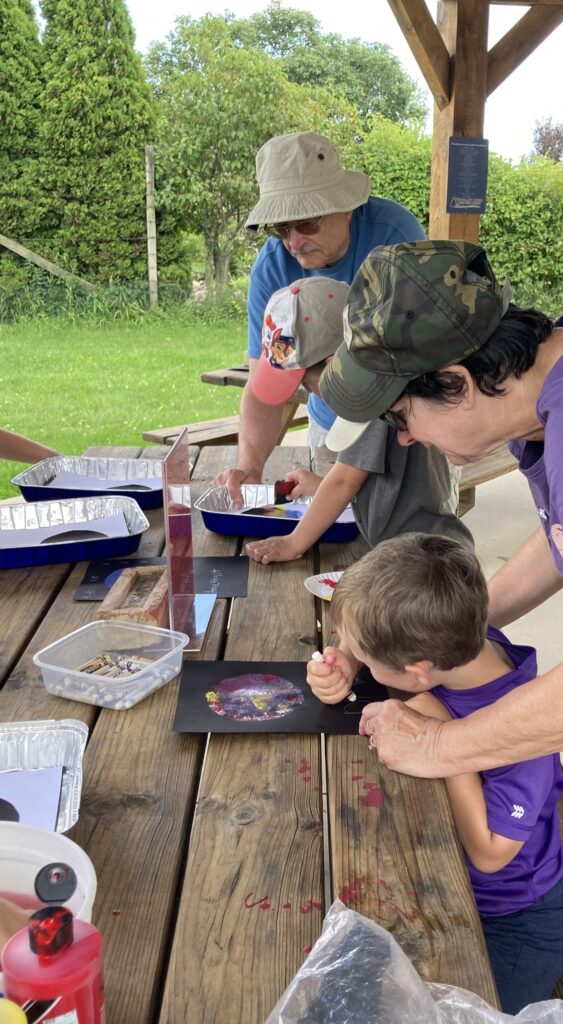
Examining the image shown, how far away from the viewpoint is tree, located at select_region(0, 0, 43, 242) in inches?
396

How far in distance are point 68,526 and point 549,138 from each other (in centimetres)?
1517

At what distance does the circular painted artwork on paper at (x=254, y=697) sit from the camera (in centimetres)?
144

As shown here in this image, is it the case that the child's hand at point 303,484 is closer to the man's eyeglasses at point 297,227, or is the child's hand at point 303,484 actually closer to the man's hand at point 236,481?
the man's hand at point 236,481

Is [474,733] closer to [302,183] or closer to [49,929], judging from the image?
[49,929]

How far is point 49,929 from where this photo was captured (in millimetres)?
641

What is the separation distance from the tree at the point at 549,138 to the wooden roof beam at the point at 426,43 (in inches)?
468

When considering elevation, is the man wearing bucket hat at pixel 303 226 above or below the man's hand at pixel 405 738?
above

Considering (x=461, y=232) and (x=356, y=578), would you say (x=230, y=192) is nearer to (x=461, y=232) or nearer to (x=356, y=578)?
(x=461, y=232)

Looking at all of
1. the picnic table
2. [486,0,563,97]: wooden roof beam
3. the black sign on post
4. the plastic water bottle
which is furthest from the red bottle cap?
[486,0,563,97]: wooden roof beam

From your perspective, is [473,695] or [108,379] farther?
[108,379]

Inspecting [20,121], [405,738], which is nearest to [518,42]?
[405,738]

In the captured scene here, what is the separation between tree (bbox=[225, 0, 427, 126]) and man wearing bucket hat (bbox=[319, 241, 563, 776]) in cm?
1844

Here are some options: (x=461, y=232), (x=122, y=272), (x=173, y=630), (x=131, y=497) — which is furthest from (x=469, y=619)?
(x=122, y=272)

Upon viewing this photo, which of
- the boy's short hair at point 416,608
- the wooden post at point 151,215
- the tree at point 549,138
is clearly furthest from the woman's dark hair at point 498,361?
the tree at point 549,138
